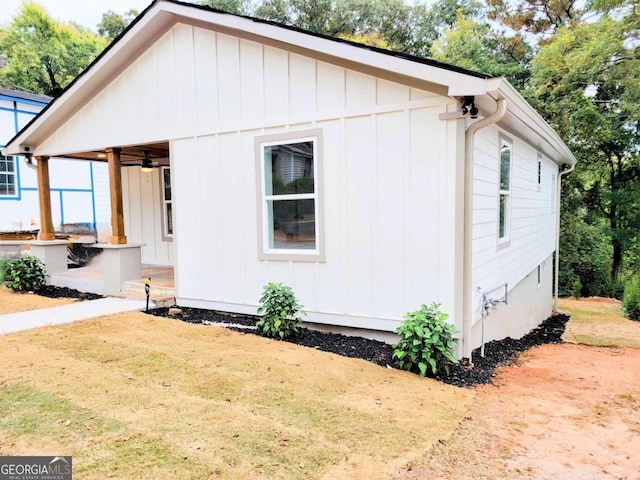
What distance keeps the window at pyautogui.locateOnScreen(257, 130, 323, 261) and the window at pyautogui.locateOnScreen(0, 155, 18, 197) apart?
A: 11.9 m

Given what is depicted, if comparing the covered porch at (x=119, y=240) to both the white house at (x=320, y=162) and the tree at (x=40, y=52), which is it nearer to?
the white house at (x=320, y=162)

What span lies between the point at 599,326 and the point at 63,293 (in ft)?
39.6

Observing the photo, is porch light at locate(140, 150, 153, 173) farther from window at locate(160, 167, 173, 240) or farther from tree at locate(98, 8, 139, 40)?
tree at locate(98, 8, 139, 40)

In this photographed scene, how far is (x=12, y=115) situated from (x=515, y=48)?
20573 mm

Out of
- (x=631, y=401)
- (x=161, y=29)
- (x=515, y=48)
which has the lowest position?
(x=631, y=401)

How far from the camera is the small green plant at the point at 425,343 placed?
14.2 ft

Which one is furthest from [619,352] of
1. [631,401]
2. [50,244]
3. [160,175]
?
[50,244]

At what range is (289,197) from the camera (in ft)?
19.2

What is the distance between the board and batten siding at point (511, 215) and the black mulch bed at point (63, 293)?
21.3 ft

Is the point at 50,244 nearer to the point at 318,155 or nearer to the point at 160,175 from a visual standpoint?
the point at 160,175

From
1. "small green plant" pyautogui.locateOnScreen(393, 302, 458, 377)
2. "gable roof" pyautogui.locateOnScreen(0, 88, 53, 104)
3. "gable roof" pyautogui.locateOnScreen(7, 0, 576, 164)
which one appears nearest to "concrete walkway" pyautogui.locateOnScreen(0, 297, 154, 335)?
"gable roof" pyautogui.locateOnScreen(7, 0, 576, 164)

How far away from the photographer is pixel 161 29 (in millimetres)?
6844

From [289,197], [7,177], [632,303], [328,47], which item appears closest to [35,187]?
[7,177]

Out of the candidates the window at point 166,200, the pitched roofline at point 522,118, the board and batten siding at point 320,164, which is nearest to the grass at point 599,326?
the pitched roofline at point 522,118
